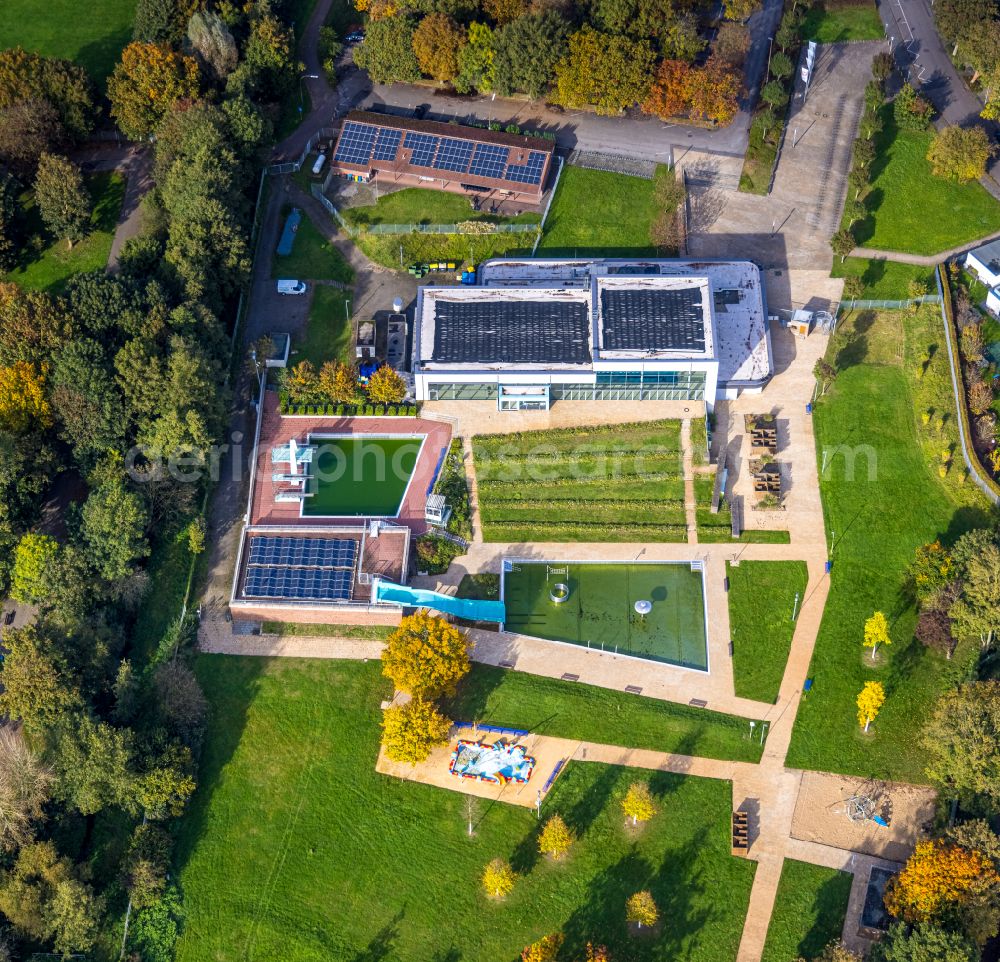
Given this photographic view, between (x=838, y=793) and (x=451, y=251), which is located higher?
(x=451, y=251)

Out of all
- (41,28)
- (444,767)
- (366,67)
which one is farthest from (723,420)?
(41,28)

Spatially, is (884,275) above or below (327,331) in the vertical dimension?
above

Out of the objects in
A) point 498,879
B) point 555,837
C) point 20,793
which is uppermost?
point 555,837

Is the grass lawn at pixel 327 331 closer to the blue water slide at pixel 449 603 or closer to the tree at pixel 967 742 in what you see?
the blue water slide at pixel 449 603

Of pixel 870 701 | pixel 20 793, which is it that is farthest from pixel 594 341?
pixel 20 793

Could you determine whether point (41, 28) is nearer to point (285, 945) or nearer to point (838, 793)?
point (285, 945)

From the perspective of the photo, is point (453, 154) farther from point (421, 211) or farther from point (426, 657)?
point (426, 657)
